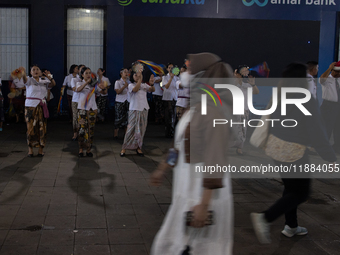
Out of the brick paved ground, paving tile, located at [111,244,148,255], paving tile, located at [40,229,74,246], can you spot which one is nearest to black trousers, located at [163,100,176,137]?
the brick paved ground

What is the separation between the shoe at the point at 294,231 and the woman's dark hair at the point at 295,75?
1.52m

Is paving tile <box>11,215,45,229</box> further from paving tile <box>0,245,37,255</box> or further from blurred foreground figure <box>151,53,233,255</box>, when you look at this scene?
blurred foreground figure <box>151,53,233,255</box>

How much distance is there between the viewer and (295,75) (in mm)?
3732

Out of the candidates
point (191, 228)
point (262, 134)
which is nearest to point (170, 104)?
point (262, 134)

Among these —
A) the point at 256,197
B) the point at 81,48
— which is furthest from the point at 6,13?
the point at 256,197

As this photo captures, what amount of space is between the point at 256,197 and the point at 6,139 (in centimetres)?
727

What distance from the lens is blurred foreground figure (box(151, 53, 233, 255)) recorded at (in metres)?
2.52

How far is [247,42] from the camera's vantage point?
15438 mm

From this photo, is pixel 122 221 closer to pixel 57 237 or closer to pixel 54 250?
pixel 57 237

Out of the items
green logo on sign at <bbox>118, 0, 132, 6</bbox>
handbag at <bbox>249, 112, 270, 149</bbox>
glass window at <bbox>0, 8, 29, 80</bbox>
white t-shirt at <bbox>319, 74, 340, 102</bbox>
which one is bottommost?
handbag at <bbox>249, 112, 270, 149</bbox>

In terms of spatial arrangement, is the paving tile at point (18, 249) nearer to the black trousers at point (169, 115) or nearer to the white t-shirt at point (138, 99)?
the white t-shirt at point (138, 99)

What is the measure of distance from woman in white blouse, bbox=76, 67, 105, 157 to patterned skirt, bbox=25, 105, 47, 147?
725mm

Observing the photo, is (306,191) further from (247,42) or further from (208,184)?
(247,42)

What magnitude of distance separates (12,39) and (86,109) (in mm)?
8109
